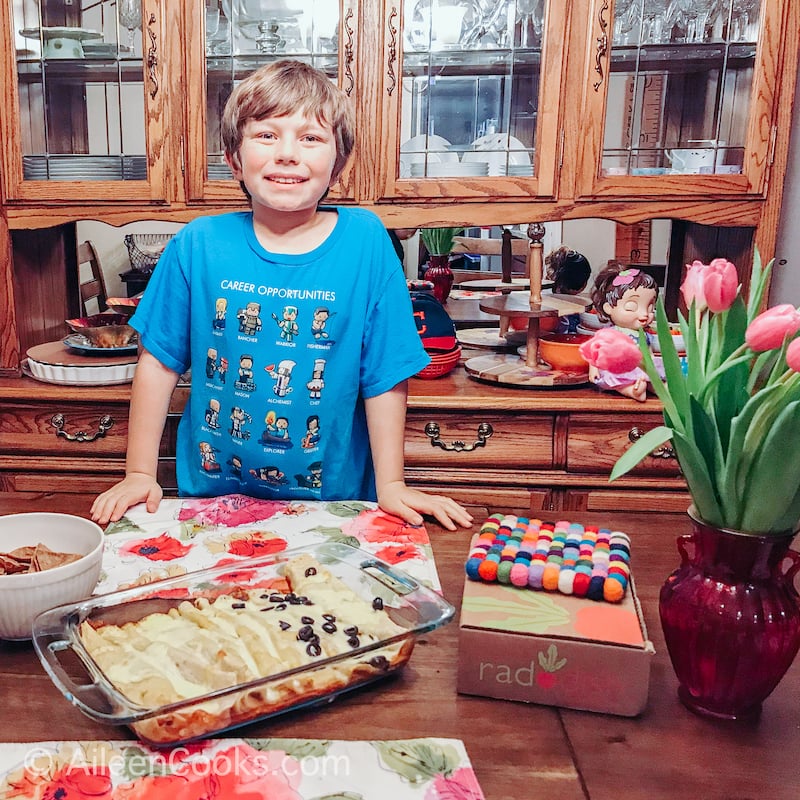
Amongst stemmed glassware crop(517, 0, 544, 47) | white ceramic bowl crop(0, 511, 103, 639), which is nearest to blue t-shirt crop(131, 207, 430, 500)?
white ceramic bowl crop(0, 511, 103, 639)

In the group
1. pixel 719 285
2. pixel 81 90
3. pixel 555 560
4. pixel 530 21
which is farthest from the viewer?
pixel 81 90

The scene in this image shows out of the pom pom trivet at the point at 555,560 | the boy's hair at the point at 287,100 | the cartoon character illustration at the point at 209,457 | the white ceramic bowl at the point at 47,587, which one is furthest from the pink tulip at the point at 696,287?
the cartoon character illustration at the point at 209,457

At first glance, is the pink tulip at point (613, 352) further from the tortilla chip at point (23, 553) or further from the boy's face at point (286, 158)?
the boy's face at point (286, 158)

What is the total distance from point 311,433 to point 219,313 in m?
0.26

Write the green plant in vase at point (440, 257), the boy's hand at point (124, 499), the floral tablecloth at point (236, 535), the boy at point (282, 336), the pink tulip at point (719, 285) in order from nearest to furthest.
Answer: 1. the pink tulip at point (719, 285)
2. the floral tablecloth at point (236, 535)
3. the boy's hand at point (124, 499)
4. the boy at point (282, 336)
5. the green plant in vase at point (440, 257)

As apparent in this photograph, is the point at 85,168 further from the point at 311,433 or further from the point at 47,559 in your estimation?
the point at 47,559

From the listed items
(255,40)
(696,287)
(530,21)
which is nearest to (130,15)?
(255,40)

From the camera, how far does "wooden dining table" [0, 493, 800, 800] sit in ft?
2.04

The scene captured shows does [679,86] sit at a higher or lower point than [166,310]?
higher

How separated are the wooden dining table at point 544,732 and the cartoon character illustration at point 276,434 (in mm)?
→ 667

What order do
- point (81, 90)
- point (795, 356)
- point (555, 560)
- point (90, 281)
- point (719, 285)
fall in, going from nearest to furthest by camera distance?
1. point (795, 356)
2. point (719, 285)
3. point (555, 560)
4. point (81, 90)
5. point (90, 281)

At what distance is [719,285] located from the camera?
2.24 feet

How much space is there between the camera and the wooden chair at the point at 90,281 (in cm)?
249

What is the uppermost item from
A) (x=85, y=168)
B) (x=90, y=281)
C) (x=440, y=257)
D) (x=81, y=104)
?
(x=81, y=104)
